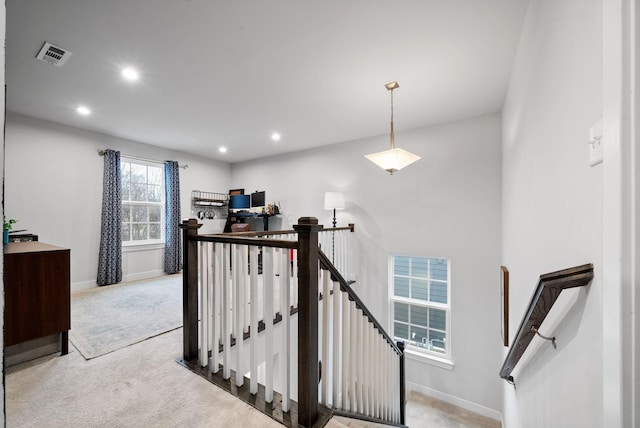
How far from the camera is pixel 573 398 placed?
0.93 m

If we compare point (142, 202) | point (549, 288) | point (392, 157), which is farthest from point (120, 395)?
point (142, 202)

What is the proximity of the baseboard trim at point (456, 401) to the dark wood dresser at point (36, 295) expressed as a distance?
4.22 m

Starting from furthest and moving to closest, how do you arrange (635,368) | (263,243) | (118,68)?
(118,68)
(263,243)
(635,368)

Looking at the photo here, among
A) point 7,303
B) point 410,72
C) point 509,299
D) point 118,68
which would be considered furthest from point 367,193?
point 7,303

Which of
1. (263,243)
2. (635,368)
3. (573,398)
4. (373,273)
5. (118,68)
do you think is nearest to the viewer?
(635,368)

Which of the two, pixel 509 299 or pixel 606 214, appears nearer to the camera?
pixel 606 214

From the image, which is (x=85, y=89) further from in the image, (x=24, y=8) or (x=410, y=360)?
(x=410, y=360)

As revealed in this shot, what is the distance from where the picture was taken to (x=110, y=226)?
14.0 ft

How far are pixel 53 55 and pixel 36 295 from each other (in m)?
1.95

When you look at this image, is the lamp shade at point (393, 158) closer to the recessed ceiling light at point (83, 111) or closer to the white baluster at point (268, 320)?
the white baluster at point (268, 320)

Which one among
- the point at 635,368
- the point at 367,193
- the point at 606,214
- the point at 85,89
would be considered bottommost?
the point at 635,368

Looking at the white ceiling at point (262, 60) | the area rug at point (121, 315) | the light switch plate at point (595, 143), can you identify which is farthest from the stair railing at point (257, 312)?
the white ceiling at point (262, 60)

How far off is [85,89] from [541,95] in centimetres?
401

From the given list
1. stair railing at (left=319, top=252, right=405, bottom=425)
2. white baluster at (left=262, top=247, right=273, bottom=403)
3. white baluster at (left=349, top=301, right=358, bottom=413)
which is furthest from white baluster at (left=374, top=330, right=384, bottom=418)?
white baluster at (left=262, top=247, right=273, bottom=403)
